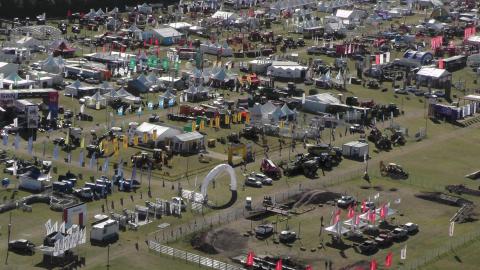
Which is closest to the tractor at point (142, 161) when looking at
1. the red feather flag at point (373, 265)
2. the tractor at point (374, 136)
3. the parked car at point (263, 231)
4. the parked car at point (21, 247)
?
the parked car at point (263, 231)

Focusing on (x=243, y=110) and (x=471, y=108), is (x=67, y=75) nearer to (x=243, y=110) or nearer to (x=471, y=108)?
(x=243, y=110)

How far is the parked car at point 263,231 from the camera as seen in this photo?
226 feet

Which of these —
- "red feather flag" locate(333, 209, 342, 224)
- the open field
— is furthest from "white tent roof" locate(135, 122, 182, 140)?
"red feather flag" locate(333, 209, 342, 224)

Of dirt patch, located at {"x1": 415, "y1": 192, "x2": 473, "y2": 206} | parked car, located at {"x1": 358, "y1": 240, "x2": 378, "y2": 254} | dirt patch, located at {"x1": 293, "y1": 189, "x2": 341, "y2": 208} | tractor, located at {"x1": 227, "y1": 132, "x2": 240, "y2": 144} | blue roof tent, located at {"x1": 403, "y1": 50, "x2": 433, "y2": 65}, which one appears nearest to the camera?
parked car, located at {"x1": 358, "y1": 240, "x2": 378, "y2": 254}

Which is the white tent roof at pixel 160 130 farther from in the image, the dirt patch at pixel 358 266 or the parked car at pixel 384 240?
the dirt patch at pixel 358 266

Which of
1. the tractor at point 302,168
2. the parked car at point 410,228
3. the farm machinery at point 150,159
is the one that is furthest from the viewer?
the tractor at point 302,168

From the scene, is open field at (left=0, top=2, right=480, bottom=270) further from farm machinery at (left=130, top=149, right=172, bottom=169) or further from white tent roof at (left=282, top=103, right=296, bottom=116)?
white tent roof at (left=282, top=103, right=296, bottom=116)

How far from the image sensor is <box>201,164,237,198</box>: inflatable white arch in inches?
2987

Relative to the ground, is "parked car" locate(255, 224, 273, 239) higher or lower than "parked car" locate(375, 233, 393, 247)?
higher

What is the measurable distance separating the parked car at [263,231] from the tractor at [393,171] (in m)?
18.3

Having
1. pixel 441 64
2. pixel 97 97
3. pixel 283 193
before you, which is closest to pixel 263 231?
pixel 283 193

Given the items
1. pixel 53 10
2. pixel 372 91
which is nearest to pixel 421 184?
pixel 372 91

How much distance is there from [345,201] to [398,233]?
7229mm

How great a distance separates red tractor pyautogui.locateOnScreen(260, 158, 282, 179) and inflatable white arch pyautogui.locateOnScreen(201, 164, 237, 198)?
489 cm
